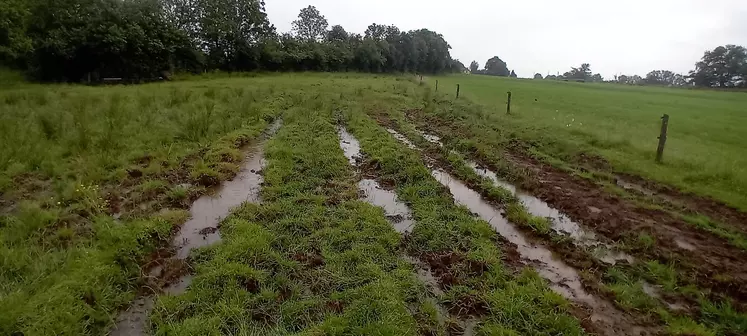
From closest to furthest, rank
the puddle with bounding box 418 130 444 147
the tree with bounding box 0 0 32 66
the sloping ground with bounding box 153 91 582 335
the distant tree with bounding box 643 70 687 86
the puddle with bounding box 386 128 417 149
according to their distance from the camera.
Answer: the sloping ground with bounding box 153 91 582 335, the puddle with bounding box 386 128 417 149, the puddle with bounding box 418 130 444 147, the tree with bounding box 0 0 32 66, the distant tree with bounding box 643 70 687 86

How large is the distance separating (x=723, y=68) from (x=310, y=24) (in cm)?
8202

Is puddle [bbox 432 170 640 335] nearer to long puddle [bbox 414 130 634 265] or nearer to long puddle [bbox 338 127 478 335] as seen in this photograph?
long puddle [bbox 414 130 634 265]

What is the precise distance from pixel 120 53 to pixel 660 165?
35128mm

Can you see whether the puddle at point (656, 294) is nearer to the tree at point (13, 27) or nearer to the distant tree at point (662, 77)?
the tree at point (13, 27)

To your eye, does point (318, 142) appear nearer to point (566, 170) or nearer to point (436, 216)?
point (436, 216)

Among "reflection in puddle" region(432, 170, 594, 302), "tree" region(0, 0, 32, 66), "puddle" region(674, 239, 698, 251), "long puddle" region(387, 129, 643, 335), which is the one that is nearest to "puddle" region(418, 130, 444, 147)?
"reflection in puddle" region(432, 170, 594, 302)

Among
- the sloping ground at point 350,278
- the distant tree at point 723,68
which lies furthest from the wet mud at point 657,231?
the distant tree at point 723,68

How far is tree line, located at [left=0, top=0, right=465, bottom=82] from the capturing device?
27.4 metres

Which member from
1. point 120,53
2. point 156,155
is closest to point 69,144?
point 156,155

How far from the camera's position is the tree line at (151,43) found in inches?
1080

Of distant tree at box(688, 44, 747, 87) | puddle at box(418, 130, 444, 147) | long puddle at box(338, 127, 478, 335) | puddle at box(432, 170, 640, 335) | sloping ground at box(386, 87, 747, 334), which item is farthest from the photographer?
distant tree at box(688, 44, 747, 87)

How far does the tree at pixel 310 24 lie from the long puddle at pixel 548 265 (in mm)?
76167

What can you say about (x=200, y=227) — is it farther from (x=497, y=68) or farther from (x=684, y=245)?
(x=497, y=68)

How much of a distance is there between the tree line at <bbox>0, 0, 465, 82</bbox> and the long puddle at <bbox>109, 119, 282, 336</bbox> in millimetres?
23665
